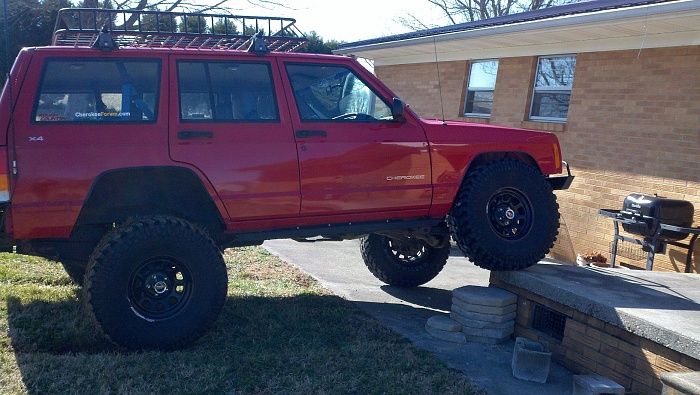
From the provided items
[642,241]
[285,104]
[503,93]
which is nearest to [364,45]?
[503,93]

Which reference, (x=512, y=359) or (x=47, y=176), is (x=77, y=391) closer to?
(x=47, y=176)

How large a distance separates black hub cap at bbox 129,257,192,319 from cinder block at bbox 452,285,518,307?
2.21 metres

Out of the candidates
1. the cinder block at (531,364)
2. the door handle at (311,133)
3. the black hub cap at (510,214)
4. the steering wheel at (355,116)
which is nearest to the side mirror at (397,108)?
the steering wheel at (355,116)

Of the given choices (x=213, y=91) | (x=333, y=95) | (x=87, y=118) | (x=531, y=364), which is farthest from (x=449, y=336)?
(x=87, y=118)

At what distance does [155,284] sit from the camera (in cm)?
469

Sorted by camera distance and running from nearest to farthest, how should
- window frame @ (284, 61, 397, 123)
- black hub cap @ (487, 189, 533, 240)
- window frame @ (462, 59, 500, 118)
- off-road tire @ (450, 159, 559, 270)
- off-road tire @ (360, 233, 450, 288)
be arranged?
1. window frame @ (284, 61, 397, 123)
2. off-road tire @ (450, 159, 559, 270)
3. black hub cap @ (487, 189, 533, 240)
4. off-road tire @ (360, 233, 450, 288)
5. window frame @ (462, 59, 500, 118)

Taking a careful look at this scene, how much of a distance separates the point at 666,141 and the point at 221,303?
19.4 ft

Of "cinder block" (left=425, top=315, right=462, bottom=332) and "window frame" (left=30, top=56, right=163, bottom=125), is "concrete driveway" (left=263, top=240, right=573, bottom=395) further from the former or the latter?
"window frame" (left=30, top=56, right=163, bottom=125)

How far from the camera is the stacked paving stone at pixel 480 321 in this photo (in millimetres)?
5316

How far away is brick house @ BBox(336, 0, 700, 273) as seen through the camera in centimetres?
767

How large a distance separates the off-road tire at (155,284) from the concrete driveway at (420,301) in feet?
5.51

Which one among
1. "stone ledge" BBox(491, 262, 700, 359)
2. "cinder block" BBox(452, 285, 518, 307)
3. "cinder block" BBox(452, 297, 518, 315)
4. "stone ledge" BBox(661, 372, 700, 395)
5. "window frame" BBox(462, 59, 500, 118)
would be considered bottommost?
"cinder block" BBox(452, 297, 518, 315)

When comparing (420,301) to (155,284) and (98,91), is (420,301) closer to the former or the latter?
(155,284)

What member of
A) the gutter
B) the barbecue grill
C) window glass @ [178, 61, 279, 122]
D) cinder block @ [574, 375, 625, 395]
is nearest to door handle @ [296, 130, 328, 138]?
window glass @ [178, 61, 279, 122]
